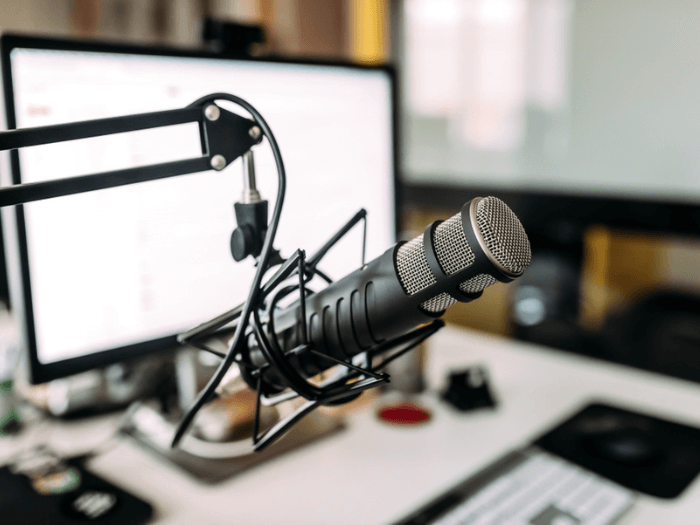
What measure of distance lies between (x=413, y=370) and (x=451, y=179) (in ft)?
4.55

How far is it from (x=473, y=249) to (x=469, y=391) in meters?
0.53

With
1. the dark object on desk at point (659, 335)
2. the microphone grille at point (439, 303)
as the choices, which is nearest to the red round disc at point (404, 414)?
the microphone grille at point (439, 303)

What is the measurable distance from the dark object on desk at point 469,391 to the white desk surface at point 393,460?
0.01 meters

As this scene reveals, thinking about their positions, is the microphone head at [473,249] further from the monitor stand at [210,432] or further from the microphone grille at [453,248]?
the monitor stand at [210,432]

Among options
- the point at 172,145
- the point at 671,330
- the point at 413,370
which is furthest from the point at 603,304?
the point at 172,145

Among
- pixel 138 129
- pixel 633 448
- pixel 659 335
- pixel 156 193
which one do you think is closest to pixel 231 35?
pixel 156 193

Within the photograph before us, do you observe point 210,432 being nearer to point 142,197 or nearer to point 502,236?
point 142,197

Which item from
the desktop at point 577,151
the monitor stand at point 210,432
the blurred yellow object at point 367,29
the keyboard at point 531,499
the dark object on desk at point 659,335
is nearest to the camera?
the keyboard at point 531,499

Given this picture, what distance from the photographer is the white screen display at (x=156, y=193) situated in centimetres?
59

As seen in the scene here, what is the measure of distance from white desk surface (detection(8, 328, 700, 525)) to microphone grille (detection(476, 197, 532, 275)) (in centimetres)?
36

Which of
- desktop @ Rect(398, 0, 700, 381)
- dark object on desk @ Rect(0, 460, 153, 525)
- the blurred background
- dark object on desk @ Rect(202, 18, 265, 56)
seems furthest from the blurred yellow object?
dark object on desk @ Rect(0, 460, 153, 525)

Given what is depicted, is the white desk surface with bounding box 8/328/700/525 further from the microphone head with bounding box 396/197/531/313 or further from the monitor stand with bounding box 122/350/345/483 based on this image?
the microphone head with bounding box 396/197/531/313

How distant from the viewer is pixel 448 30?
2.05m

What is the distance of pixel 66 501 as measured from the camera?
0.57 meters
